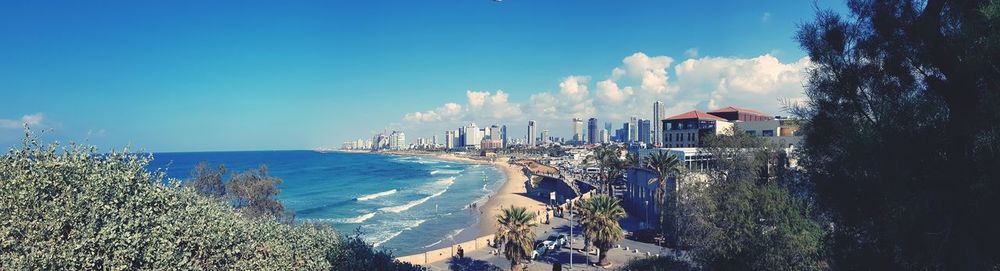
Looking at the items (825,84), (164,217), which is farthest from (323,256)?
(825,84)

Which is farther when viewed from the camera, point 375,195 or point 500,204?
point 375,195

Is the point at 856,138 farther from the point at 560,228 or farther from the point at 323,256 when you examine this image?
the point at 560,228

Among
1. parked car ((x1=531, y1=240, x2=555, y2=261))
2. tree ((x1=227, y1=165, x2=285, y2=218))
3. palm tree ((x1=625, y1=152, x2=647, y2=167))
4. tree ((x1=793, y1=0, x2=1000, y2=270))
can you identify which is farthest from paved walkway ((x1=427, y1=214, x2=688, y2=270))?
tree ((x1=793, y1=0, x2=1000, y2=270))

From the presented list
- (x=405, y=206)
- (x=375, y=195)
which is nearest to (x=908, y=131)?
(x=405, y=206)

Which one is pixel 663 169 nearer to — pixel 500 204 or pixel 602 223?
pixel 602 223

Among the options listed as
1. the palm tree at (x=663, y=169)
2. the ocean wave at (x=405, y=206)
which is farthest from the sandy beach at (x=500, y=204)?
the palm tree at (x=663, y=169)

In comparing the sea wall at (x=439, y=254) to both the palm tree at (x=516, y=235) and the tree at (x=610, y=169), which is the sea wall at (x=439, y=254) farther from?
the tree at (x=610, y=169)
